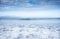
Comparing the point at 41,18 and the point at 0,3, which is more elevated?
the point at 0,3

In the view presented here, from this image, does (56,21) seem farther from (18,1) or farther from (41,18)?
(18,1)

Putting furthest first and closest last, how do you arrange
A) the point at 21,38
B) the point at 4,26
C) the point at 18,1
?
the point at 18,1 → the point at 4,26 → the point at 21,38

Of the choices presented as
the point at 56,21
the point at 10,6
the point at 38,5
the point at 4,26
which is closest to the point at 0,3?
the point at 10,6

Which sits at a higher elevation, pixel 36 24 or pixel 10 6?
pixel 10 6

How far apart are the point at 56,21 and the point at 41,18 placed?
0.50 feet

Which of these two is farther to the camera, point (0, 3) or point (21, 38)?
point (0, 3)

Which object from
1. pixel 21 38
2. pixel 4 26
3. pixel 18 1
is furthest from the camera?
pixel 18 1

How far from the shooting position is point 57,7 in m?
1.07

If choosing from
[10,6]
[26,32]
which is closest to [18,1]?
[10,6]

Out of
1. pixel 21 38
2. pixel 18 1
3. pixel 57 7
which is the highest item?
pixel 18 1

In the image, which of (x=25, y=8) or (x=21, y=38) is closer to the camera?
(x=21, y=38)

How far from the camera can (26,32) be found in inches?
32.9

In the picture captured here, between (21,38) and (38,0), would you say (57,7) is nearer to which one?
(38,0)

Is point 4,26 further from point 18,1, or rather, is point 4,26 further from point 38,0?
point 38,0
